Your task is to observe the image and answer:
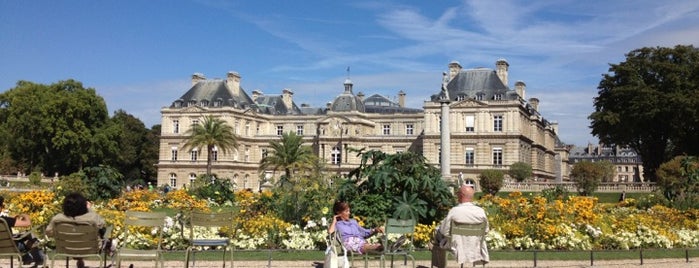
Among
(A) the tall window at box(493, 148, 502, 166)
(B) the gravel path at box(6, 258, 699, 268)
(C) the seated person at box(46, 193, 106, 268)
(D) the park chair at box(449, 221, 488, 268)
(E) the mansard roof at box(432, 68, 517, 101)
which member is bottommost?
(B) the gravel path at box(6, 258, 699, 268)

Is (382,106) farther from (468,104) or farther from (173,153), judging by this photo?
(173,153)

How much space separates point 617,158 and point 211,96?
78.4 m

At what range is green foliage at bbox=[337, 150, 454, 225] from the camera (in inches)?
535

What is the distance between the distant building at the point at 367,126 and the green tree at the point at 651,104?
1134cm

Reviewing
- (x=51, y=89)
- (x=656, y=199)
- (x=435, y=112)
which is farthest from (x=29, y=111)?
(x=656, y=199)

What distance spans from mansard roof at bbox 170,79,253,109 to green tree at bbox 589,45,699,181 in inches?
1356

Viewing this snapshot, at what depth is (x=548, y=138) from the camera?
74688mm

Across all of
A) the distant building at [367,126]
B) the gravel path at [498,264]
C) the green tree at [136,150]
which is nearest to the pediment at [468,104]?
the distant building at [367,126]

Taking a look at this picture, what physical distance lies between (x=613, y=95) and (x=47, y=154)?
4139cm

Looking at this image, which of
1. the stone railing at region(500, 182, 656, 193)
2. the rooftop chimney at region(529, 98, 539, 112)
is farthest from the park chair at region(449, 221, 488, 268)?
the rooftop chimney at region(529, 98, 539, 112)

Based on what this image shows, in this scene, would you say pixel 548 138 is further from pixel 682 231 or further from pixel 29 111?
pixel 682 231

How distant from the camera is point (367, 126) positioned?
67938mm

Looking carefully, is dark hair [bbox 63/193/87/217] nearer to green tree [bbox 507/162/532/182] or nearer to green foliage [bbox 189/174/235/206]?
green foliage [bbox 189/174/235/206]

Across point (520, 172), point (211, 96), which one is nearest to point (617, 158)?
point (520, 172)
